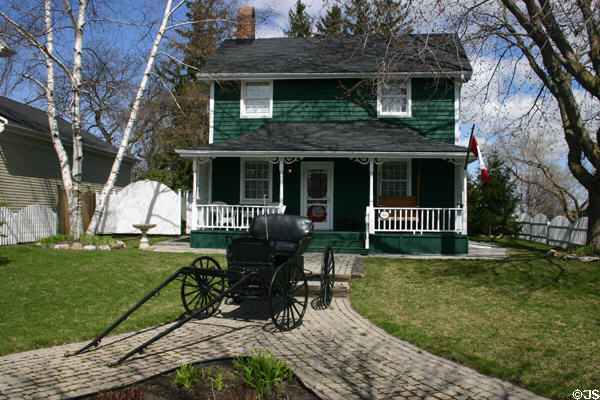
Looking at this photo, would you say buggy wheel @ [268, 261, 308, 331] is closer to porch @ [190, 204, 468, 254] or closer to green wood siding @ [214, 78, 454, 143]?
porch @ [190, 204, 468, 254]

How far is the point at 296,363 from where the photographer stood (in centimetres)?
477

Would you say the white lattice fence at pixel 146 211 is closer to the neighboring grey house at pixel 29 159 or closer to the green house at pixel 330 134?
the neighboring grey house at pixel 29 159

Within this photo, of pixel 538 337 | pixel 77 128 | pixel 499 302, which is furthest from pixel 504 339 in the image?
pixel 77 128

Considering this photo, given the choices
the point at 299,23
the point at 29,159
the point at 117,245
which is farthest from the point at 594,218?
the point at 299,23

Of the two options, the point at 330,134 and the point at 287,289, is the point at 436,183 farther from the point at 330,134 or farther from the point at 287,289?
the point at 287,289

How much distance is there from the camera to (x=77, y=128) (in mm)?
14039

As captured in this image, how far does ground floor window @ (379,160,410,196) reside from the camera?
15.6m

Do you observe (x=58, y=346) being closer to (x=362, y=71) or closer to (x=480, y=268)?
(x=480, y=268)

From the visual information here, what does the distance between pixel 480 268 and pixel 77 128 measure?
12210mm

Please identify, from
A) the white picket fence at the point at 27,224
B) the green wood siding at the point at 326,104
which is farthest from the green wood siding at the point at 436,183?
the white picket fence at the point at 27,224

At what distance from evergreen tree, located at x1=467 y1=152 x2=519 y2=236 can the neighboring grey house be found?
17.4 m

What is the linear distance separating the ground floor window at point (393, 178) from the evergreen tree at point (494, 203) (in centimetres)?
624

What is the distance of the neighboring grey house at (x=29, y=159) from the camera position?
15953 millimetres

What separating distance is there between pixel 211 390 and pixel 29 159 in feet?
54.1
